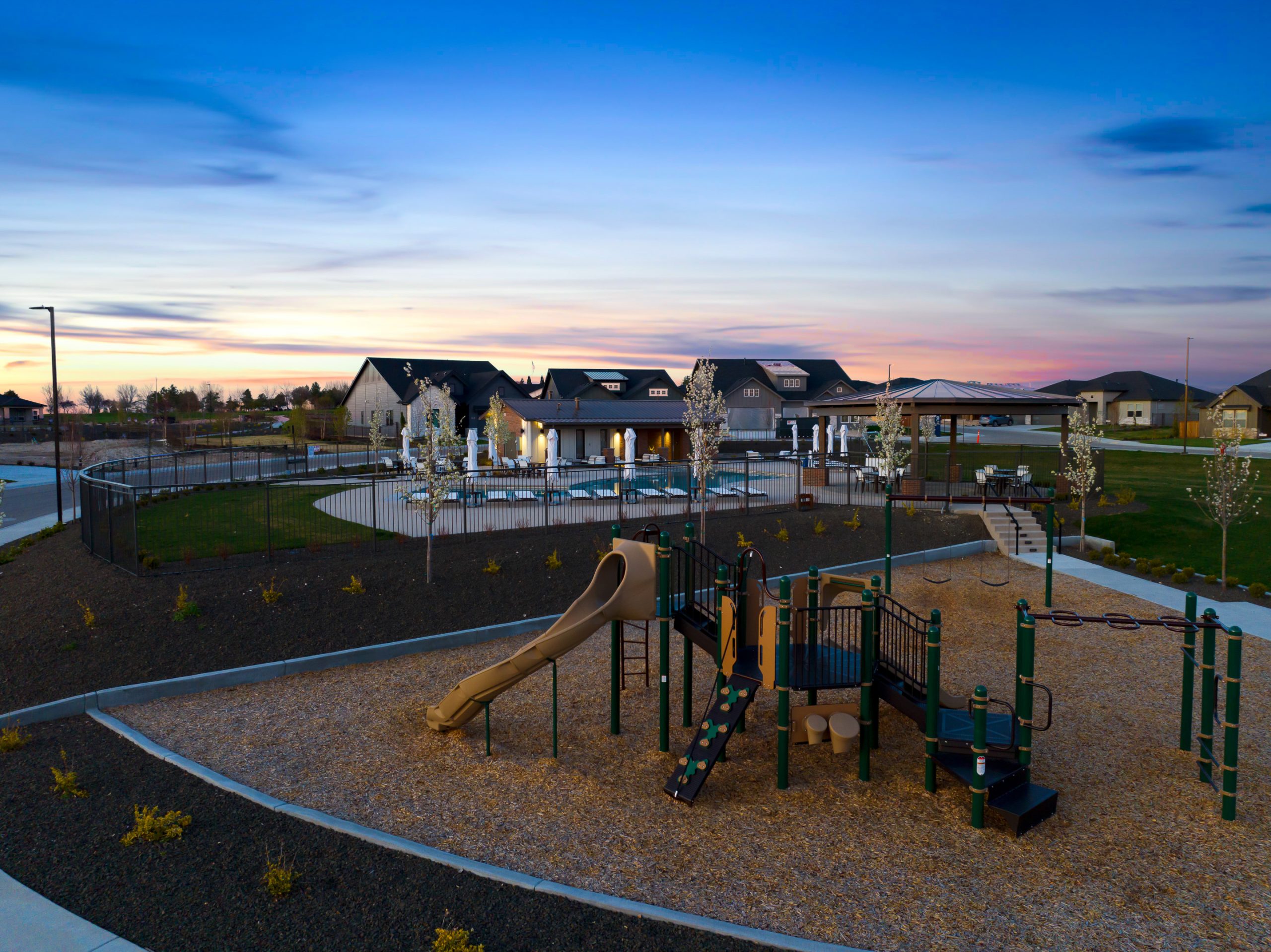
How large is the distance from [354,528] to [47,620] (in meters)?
9.18

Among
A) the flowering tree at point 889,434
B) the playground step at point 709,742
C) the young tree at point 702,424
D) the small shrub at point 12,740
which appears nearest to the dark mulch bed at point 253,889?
the small shrub at point 12,740

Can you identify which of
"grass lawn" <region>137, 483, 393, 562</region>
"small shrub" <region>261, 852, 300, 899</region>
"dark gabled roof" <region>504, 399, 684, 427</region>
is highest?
"dark gabled roof" <region>504, 399, 684, 427</region>

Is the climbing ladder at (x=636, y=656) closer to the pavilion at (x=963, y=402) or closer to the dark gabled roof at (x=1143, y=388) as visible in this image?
the pavilion at (x=963, y=402)

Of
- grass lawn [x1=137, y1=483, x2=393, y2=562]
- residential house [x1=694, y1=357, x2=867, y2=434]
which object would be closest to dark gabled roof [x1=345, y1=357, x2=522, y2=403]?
residential house [x1=694, y1=357, x2=867, y2=434]

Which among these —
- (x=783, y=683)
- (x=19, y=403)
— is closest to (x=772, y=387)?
(x=783, y=683)

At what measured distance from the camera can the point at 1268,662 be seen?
12781 millimetres

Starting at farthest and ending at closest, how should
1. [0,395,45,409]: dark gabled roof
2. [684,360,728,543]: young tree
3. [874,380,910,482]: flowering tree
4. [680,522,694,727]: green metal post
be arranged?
[0,395,45,409]: dark gabled roof
[874,380,910,482]: flowering tree
[684,360,728,543]: young tree
[680,522,694,727]: green metal post

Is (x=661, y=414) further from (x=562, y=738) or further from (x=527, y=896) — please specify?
(x=527, y=896)

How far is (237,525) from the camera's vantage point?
76.2 feet

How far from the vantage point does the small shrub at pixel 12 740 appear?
30.0ft

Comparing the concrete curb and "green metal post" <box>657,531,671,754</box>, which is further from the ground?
"green metal post" <box>657,531,671,754</box>

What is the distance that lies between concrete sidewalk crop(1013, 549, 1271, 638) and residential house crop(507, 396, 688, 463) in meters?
26.0

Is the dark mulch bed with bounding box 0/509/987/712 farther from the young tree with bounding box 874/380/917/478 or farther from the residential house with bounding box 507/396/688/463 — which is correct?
the residential house with bounding box 507/396/688/463

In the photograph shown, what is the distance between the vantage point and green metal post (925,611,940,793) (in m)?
8.25
